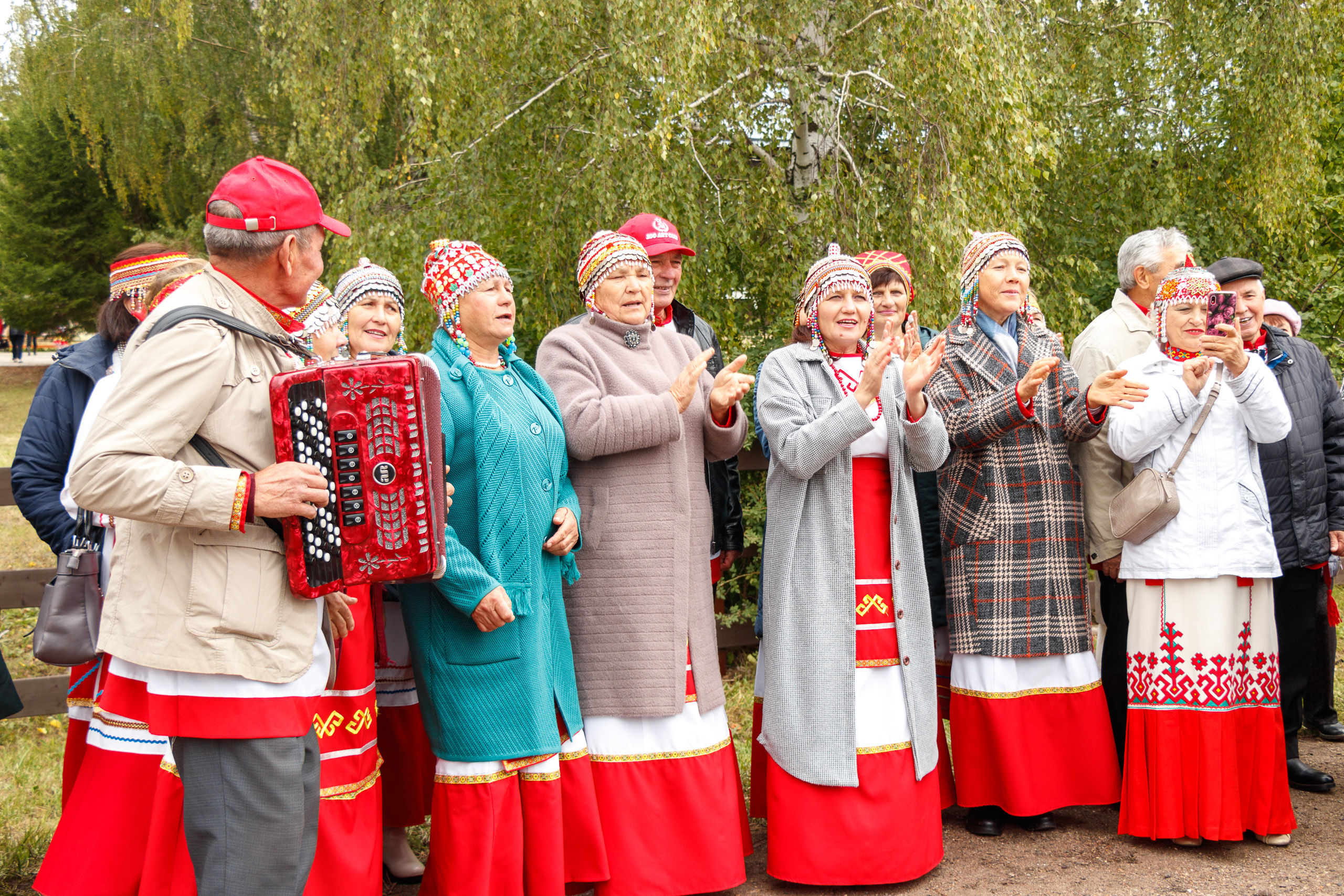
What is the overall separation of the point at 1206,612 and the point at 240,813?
3.40m

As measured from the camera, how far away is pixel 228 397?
7.96ft

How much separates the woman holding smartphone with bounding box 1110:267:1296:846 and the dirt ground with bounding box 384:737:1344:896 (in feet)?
0.34

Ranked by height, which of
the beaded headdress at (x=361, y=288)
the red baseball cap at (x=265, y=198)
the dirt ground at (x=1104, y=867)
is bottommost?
the dirt ground at (x=1104, y=867)

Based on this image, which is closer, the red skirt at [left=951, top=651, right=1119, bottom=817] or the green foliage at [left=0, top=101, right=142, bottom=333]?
the red skirt at [left=951, top=651, right=1119, bottom=817]

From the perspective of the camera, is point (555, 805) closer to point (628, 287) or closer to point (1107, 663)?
point (628, 287)

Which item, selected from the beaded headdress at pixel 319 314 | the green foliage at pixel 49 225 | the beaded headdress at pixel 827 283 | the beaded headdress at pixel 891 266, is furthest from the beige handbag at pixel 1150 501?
the green foliage at pixel 49 225

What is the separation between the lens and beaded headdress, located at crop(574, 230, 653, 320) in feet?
12.8

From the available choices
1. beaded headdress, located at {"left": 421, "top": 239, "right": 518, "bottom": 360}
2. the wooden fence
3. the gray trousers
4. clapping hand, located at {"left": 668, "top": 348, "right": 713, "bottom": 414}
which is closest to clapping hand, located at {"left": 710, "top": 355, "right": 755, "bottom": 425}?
clapping hand, located at {"left": 668, "top": 348, "right": 713, "bottom": 414}

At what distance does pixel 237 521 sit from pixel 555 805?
5.37 ft

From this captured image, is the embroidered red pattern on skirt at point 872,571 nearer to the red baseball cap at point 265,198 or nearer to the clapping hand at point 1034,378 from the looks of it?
the clapping hand at point 1034,378

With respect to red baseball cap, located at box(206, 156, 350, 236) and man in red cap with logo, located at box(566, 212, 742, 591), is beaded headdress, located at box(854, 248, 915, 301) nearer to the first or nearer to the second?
man in red cap with logo, located at box(566, 212, 742, 591)

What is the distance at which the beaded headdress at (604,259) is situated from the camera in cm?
389

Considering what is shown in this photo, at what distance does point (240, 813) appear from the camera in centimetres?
242

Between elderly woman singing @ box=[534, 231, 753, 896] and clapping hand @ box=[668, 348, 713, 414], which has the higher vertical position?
clapping hand @ box=[668, 348, 713, 414]
